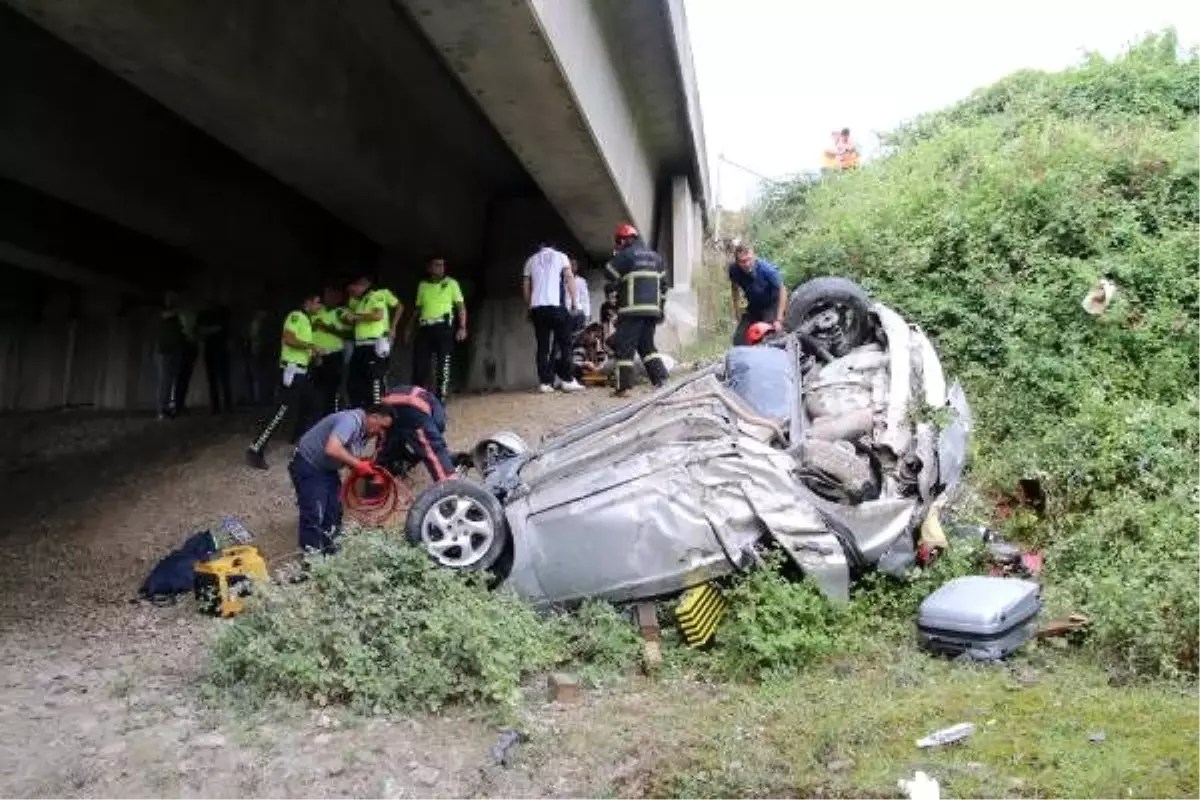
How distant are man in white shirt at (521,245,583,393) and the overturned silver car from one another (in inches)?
205

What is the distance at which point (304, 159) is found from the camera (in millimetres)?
11164

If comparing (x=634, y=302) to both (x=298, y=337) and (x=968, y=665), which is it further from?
(x=968, y=665)

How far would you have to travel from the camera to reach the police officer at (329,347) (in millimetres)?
11703

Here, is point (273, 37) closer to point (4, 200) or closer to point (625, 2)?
point (625, 2)

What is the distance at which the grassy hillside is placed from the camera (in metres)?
6.52

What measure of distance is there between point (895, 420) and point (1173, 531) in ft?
5.51

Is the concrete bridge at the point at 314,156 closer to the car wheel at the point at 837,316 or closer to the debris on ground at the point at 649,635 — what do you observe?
the car wheel at the point at 837,316

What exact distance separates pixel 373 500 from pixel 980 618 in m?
4.82

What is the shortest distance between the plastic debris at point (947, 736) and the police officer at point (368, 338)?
810 centimetres

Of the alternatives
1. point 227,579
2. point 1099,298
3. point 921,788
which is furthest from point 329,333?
point 921,788

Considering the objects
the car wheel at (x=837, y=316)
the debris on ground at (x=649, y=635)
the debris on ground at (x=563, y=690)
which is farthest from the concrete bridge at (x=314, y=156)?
the debris on ground at (x=563, y=690)

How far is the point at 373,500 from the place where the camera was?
872 cm

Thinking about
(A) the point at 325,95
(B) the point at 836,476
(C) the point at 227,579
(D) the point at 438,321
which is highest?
(A) the point at 325,95

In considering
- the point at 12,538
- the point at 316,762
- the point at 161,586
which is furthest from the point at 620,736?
the point at 12,538
